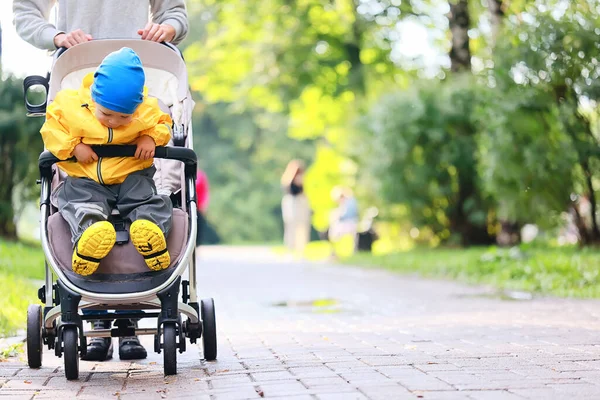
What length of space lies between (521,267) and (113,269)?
7.91 m

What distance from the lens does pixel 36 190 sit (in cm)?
1703

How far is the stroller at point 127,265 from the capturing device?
532 centimetres

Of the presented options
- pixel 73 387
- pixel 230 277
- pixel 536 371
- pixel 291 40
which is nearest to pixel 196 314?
pixel 73 387

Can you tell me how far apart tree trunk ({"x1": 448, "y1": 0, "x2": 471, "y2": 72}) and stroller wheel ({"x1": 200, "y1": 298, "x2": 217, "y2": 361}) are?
13592mm

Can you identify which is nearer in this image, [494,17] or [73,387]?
[73,387]

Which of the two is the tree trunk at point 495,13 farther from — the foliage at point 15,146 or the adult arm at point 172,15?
the adult arm at point 172,15

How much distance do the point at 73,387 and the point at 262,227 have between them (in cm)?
4631

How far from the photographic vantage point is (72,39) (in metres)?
6.11

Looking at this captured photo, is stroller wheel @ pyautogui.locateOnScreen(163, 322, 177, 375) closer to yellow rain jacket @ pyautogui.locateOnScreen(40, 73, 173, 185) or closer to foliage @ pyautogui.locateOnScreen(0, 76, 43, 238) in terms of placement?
yellow rain jacket @ pyautogui.locateOnScreen(40, 73, 173, 185)

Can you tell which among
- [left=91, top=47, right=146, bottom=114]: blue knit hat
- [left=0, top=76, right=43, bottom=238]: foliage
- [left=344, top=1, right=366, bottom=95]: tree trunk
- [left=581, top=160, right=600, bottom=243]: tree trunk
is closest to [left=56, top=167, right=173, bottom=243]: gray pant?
[left=91, top=47, right=146, bottom=114]: blue knit hat

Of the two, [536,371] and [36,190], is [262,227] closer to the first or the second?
[36,190]

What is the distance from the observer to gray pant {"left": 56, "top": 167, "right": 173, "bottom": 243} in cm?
527

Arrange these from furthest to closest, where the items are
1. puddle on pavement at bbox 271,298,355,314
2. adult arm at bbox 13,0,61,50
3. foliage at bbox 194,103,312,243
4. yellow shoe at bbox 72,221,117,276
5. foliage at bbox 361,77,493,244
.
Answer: foliage at bbox 194,103,312,243 < foliage at bbox 361,77,493,244 < puddle on pavement at bbox 271,298,355,314 < adult arm at bbox 13,0,61,50 < yellow shoe at bbox 72,221,117,276

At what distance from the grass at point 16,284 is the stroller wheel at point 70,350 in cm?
201
